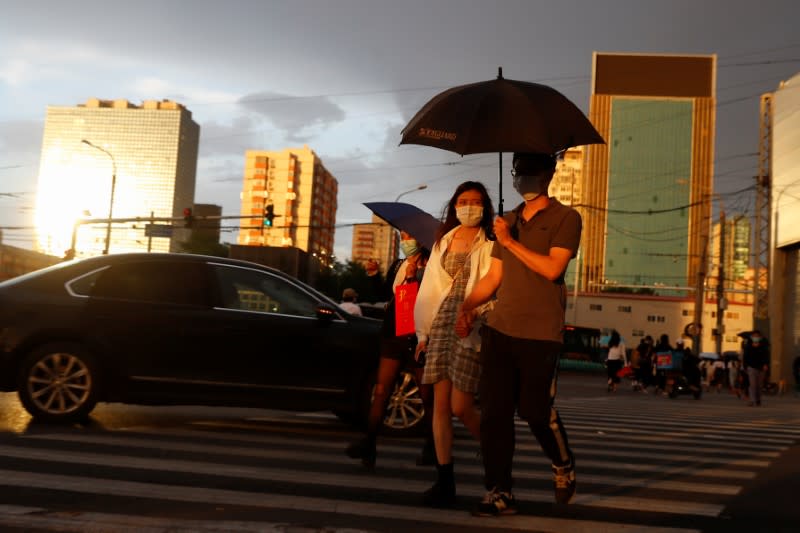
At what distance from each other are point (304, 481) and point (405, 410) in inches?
114

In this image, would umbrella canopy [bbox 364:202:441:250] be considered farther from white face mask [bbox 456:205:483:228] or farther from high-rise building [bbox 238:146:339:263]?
high-rise building [bbox 238:146:339:263]

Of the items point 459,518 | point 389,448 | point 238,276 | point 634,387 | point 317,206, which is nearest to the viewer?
point 459,518

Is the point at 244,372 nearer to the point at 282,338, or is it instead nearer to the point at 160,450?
the point at 282,338

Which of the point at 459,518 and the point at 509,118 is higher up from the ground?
the point at 509,118

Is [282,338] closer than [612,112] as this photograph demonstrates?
Yes

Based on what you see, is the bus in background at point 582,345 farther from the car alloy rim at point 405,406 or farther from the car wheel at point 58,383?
the car wheel at point 58,383

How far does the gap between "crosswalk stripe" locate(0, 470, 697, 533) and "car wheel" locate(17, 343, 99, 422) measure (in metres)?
2.59

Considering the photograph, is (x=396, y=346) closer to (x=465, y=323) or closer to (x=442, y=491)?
(x=465, y=323)

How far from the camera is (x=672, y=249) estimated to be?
159750mm

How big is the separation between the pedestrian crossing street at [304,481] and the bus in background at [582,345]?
151 ft

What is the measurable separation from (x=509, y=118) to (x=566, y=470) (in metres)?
2.03

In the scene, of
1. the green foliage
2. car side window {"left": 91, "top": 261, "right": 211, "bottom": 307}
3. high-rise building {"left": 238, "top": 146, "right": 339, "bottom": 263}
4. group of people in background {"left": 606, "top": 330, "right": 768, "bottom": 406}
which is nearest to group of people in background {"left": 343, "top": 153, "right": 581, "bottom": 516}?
car side window {"left": 91, "top": 261, "right": 211, "bottom": 307}

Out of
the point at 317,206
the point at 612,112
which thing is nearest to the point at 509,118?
the point at 612,112

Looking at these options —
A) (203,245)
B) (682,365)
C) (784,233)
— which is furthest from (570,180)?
(682,365)
